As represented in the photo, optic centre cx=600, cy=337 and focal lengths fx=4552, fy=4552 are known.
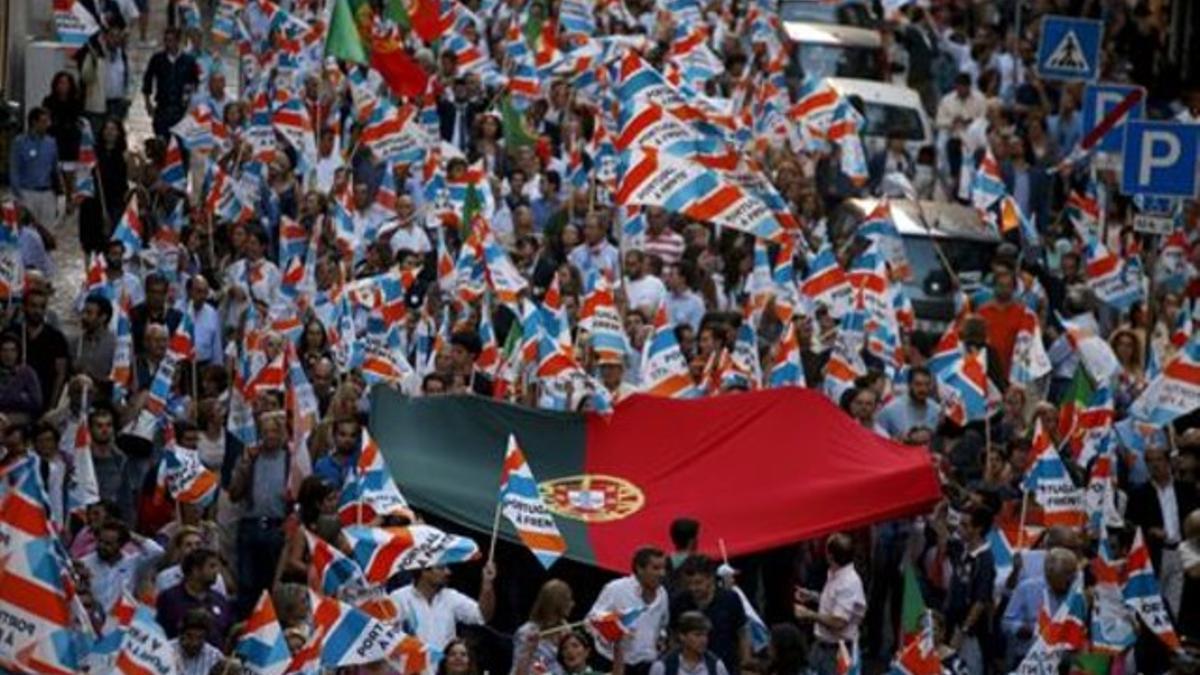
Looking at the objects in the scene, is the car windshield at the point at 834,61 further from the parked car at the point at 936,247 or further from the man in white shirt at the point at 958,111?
the parked car at the point at 936,247

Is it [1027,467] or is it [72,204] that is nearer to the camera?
[1027,467]

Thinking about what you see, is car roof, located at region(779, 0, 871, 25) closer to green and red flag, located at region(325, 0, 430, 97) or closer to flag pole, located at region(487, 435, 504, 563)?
green and red flag, located at region(325, 0, 430, 97)

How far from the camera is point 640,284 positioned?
28938 millimetres

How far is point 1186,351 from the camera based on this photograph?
2570 centimetres

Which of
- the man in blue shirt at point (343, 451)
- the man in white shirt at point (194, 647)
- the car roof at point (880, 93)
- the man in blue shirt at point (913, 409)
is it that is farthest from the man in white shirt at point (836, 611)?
the car roof at point (880, 93)

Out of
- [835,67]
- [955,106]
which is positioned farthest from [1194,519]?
[835,67]

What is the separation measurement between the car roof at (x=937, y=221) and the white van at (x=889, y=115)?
4842 millimetres

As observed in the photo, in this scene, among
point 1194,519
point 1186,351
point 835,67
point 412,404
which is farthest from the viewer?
point 835,67

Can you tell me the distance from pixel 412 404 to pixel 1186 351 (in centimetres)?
468

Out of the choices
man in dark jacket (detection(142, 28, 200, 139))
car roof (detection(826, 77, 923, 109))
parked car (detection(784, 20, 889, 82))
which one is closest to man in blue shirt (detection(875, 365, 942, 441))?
man in dark jacket (detection(142, 28, 200, 139))

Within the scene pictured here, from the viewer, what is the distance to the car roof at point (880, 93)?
1574 inches

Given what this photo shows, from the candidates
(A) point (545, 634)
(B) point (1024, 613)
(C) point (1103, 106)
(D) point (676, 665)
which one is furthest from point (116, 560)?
(C) point (1103, 106)

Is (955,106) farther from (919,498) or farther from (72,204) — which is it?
(919,498)

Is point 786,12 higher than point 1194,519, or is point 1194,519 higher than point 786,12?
point 1194,519
